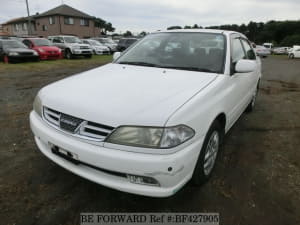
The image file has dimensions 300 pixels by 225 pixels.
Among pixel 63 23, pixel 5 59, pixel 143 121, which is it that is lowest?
pixel 5 59

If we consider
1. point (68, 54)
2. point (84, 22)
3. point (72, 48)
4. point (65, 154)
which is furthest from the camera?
point (84, 22)

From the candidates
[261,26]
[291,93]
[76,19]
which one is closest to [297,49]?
[291,93]

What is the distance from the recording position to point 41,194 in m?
2.30

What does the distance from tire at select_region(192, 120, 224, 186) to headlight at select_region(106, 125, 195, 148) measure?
48 centimetres

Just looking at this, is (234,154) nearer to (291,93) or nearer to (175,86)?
(175,86)

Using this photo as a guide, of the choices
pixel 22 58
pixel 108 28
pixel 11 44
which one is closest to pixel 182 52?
pixel 22 58

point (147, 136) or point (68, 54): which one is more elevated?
point (147, 136)

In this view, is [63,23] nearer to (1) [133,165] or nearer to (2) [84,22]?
(2) [84,22]

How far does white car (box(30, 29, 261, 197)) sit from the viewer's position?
1.73 meters

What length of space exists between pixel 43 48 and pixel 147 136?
15.3 meters

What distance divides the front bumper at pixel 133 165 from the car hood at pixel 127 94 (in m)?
0.24

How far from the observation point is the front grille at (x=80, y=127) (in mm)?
1815

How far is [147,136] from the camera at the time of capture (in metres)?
1.73

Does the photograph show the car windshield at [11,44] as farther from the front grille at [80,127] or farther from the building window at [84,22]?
the building window at [84,22]
